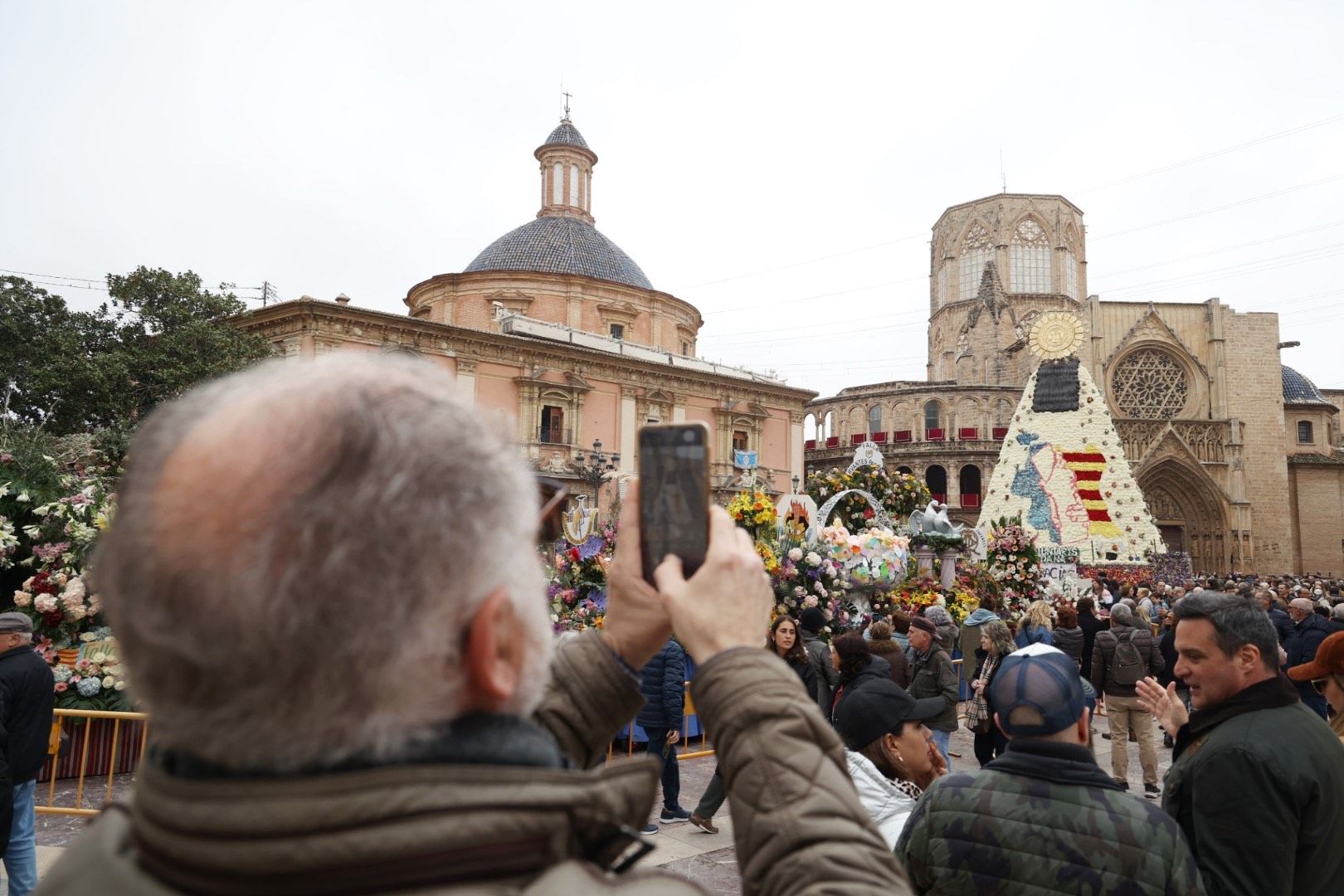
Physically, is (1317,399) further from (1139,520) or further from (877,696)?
(877,696)

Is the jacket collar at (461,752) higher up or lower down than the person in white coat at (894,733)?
higher up

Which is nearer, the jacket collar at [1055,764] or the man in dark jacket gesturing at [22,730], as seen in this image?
the jacket collar at [1055,764]

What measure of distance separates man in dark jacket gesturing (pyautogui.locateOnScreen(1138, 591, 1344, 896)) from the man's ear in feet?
8.47

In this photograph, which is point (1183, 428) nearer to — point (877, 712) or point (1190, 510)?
point (1190, 510)

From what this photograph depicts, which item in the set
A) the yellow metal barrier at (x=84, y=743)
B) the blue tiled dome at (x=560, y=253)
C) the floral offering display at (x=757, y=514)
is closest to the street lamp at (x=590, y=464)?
the blue tiled dome at (x=560, y=253)

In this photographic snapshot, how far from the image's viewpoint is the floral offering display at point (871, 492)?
46.4ft

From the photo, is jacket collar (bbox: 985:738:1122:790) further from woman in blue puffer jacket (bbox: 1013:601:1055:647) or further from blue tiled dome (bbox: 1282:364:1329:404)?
blue tiled dome (bbox: 1282:364:1329:404)

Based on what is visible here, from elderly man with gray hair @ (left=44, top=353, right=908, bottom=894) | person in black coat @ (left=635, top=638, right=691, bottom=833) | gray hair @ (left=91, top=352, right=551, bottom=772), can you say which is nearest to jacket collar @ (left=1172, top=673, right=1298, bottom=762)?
elderly man with gray hair @ (left=44, top=353, right=908, bottom=894)

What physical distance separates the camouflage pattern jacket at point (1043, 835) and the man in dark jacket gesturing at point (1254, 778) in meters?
0.32

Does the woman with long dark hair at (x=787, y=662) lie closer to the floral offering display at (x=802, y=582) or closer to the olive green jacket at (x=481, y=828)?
the floral offering display at (x=802, y=582)

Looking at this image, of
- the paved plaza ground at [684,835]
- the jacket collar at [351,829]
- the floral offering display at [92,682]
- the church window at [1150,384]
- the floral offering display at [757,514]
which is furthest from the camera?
the church window at [1150,384]

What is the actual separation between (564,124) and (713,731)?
140ft

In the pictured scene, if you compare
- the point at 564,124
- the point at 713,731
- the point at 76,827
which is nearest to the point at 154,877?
the point at 713,731

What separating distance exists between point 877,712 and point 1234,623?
4.62 feet
